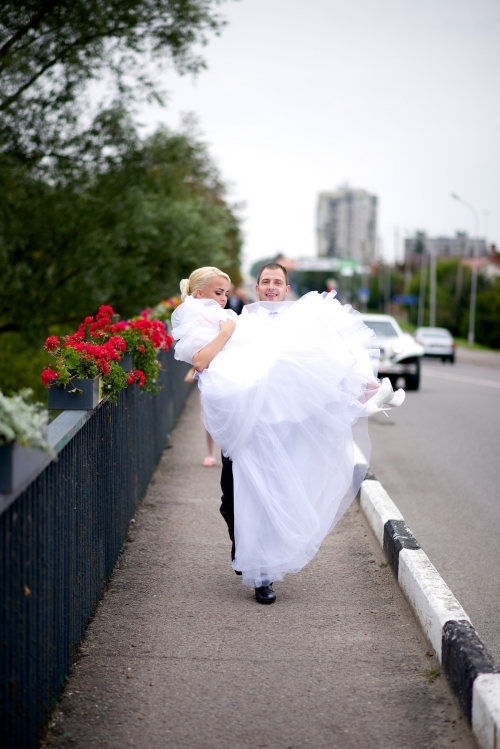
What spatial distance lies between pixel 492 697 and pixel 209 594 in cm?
230

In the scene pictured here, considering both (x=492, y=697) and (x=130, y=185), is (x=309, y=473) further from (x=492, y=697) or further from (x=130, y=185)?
(x=130, y=185)

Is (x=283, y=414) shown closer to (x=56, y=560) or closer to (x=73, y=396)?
(x=73, y=396)

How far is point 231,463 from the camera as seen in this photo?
5.24 meters

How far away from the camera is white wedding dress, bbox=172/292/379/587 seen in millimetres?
4938

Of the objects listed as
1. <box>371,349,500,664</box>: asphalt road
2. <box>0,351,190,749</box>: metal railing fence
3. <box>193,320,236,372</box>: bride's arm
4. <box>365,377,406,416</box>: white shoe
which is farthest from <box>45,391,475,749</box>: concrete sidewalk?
<box>193,320,236,372</box>: bride's arm

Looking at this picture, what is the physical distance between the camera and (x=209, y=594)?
530 centimetres

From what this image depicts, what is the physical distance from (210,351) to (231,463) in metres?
0.72

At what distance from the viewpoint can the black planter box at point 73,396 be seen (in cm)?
466

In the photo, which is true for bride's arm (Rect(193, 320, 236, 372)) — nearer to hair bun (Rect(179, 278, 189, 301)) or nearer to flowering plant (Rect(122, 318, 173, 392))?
hair bun (Rect(179, 278, 189, 301))

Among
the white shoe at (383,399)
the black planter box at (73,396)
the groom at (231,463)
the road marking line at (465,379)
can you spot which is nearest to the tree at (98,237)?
the road marking line at (465,379)

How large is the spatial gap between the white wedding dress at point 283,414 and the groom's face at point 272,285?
13.9 inches

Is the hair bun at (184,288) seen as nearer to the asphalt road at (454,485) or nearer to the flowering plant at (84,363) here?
the flowering plant at (84,363)

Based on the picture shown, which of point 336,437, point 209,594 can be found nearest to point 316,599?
point 209,594

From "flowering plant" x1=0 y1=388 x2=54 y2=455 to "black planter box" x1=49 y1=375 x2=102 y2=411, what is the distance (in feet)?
4.62
